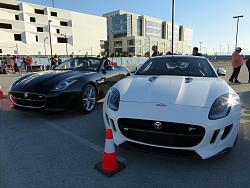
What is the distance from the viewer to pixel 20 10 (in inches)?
2149

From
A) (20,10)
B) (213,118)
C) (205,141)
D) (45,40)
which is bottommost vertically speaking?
(205,141)

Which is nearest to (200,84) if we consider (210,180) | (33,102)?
(210,180)

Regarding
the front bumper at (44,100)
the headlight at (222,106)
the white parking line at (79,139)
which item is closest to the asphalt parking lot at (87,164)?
the white parking line at (79,139)

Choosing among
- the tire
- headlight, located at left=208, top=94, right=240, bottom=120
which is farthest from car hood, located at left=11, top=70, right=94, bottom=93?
headlight, located at left=208, top=94, right=240, bottom=120

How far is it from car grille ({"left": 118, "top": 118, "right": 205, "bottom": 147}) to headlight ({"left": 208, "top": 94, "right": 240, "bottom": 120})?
0.27 metres

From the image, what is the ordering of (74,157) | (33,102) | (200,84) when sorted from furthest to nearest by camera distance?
1. (33,102)
2. (200,84)
3. (74,157)

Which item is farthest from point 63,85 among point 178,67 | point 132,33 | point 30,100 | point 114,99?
point 132,33

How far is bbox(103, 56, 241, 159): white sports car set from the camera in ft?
8.47

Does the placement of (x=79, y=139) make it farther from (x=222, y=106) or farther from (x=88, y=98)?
(x=222, y=106)

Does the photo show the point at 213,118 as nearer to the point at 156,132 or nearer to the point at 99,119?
the point at 156,132

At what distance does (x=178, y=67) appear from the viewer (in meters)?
4.33

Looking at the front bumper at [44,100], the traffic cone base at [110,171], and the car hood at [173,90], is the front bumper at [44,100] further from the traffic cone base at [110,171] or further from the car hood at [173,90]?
the traffic cone base at [110,171]

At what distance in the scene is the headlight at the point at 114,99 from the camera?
305cm

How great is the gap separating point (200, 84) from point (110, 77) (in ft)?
10.6
